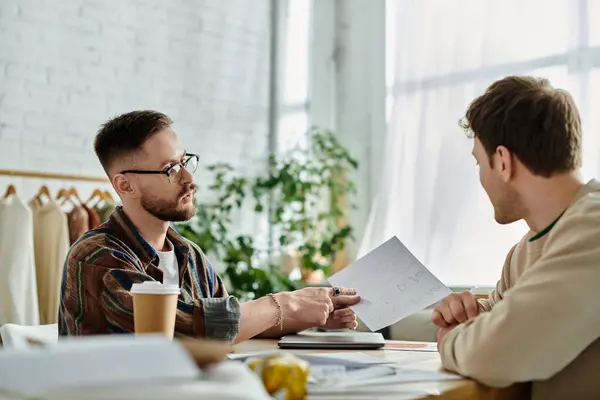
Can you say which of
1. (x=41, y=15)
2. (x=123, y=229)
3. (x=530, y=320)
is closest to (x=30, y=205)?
(x=41, y=15)

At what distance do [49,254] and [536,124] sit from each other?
2.51m

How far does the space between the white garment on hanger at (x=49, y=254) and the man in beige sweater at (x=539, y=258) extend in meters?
2.18

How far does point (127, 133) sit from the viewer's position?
7.27ft

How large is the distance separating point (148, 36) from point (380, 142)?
141 cm

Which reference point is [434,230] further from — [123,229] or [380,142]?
[123,229]

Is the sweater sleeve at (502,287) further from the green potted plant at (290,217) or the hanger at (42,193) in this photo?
the hanger at (42,193)

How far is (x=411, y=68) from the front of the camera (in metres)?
4.20

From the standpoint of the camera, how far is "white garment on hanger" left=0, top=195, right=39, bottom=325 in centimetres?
328

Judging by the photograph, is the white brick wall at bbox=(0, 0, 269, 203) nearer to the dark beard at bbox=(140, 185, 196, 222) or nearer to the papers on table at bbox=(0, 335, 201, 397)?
the dark beard at bbox=(140, 185, 196, 222)

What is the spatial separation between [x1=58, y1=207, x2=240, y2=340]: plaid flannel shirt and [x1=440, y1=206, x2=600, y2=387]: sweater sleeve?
0.59 meters

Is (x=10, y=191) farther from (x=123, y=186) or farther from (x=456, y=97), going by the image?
(x=456, y=97)

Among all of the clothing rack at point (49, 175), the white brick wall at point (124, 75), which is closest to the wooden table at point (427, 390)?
the clothing rack at point (49, 175)

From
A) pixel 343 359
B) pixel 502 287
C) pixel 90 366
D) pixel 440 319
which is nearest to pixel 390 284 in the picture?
pixel 440 319

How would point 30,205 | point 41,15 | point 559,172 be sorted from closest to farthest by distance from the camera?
point 559,172
point 30,205
point 41,15
